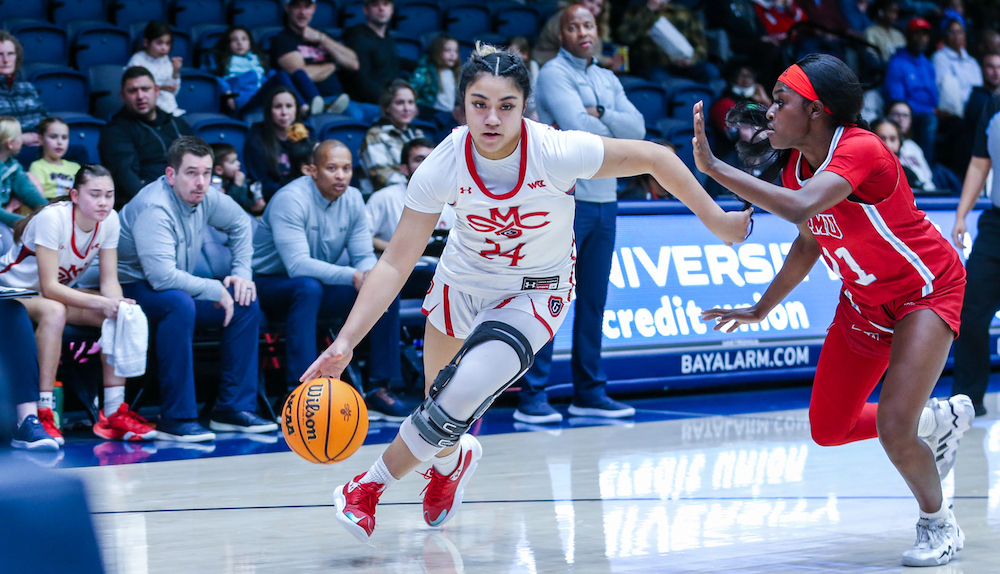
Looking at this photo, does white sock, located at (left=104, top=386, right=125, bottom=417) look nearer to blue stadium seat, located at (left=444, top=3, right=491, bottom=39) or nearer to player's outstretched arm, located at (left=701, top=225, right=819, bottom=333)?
player's outstretched arm, located at (left=701, top=225, right=819, bottom=333)

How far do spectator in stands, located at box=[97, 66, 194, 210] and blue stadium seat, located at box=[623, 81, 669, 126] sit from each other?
495 centimetres

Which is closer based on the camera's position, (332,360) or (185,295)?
(332,360)

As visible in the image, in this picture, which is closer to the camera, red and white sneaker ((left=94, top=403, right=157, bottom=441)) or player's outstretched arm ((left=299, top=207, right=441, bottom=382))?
player's outstretched arm ((left=299, top=207, right=441, bottom=382))

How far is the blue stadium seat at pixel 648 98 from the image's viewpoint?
11.0 metres

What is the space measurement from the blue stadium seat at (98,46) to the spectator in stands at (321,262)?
2987mm

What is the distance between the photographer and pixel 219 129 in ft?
28.2

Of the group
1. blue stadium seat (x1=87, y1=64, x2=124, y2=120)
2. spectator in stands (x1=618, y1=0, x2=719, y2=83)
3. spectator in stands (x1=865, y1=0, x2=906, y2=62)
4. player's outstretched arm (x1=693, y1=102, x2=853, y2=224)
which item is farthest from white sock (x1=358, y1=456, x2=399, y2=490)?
spectator in stands (x1=865, y1=0, x2=906, y2=62)

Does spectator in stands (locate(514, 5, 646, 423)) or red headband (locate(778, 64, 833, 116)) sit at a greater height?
red headband (locate(778, 64, 833, 116))

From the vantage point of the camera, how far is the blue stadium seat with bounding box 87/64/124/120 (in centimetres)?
888

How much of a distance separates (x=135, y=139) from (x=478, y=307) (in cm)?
443

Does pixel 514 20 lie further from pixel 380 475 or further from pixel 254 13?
pixel 380 475

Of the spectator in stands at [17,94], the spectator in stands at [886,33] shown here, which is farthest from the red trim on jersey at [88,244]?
the spectator in stands at [886,33]

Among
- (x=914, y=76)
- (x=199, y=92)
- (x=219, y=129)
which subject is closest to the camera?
(x=219, y=129)

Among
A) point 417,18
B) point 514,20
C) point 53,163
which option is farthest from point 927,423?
point 417,18
